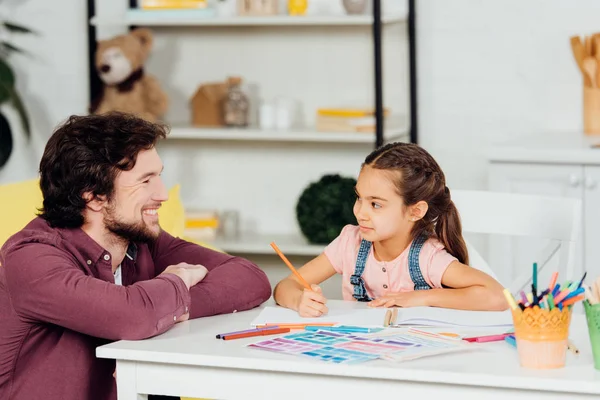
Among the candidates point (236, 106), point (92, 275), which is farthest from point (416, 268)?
point (236, 106)

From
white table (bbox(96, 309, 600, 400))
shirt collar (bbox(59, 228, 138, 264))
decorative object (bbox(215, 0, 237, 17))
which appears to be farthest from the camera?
decorative object (bbox(215, 0, 237, 17))

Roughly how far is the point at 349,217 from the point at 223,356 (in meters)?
2.31

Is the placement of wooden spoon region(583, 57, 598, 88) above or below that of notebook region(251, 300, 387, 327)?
above

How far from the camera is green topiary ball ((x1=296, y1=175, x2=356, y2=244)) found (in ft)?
12.4

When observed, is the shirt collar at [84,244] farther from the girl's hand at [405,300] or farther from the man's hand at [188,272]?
the girl's hand at [405,300]

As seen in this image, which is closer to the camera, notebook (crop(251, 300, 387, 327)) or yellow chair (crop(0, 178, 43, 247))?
notebook (crop(251, 300, 387, 327))

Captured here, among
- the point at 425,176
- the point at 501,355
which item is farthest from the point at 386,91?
the point at 501,355

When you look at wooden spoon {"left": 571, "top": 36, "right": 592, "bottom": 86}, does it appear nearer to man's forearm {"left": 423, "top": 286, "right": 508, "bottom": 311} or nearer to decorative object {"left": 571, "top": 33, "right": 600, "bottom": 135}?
decorative object {"left": 571, "top": 33, "right": 600, "bottom": 135}

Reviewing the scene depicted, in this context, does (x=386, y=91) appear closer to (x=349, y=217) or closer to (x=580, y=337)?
(x=349, y=217)

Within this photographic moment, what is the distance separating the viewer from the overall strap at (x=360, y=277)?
2.06 m

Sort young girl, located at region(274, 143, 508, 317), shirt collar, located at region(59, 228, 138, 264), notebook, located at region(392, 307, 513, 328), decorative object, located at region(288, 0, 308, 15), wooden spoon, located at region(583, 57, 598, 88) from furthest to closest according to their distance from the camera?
1. decorative object, located at region(288, 0, 308, 15)
2. wooden spoon, located at region(583, 57, 598, 88)
3. young girl, located at region(274, 143, 508, 317)
4. shirt collar, located at region(59, 228, 138, 264)
5. notebook, located at region(392, 307, 513, 328)

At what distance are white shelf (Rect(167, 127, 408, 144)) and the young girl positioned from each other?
65.1 inches

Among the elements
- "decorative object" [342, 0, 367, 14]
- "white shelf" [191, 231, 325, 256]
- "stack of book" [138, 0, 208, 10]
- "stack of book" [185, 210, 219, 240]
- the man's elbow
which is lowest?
"white shelf" [191, 231, 325, 256]

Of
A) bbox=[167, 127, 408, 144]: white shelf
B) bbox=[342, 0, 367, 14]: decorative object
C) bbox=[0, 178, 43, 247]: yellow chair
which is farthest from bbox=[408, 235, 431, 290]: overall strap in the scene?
bbox=[342, 0, 367, 14]: decorative object
